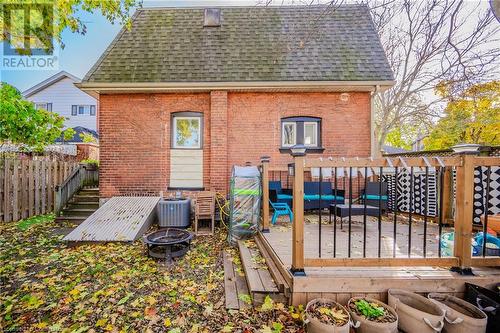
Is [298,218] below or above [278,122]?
below

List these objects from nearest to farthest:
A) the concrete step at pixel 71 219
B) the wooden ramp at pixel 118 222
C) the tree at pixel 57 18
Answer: the wooden ramp at pixel 118 222 < the tree at pixel 57 18 < the concrete step at pixel 71 219

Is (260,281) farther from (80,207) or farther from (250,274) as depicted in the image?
(80,207)

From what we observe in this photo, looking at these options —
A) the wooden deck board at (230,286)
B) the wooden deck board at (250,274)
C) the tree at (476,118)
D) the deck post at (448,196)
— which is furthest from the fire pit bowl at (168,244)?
the tree at (476,118)

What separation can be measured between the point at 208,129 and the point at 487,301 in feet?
21.5

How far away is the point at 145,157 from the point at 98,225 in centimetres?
237

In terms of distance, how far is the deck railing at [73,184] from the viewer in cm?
690

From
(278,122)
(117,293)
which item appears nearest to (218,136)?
(278,122)

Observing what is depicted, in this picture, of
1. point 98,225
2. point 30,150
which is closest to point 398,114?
point 98,225

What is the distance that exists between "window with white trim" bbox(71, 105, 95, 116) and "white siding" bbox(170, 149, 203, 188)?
18.3 m

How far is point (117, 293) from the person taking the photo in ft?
10.8

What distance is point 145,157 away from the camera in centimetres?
721

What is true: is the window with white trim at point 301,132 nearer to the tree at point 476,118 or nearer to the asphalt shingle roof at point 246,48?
the asphalt shingle roof at point 246,48

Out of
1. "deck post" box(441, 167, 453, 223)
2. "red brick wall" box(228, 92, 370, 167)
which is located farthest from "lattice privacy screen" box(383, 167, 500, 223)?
"red brick wall" box(228, 92, 370, 167)

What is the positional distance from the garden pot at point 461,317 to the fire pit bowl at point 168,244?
376cm
